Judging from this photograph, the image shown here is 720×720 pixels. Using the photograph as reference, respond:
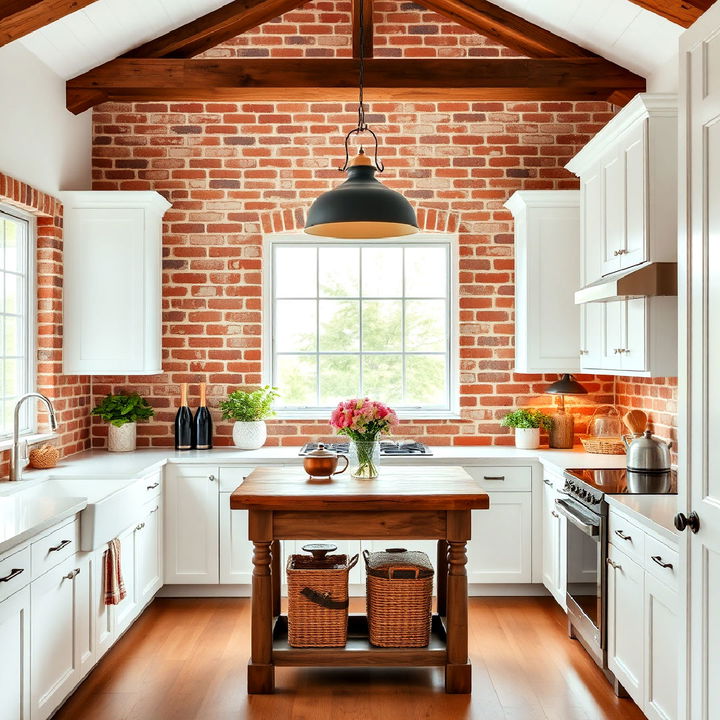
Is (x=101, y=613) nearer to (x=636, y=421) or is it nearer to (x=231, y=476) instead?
(x=231, y=476)

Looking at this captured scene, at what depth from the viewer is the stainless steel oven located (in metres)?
3.52

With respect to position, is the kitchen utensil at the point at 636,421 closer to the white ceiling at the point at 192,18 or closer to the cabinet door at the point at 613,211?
the cabinet door at the point at 613,211

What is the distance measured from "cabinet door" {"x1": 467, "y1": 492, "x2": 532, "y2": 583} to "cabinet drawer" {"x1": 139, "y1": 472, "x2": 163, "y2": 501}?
1912 millimetres

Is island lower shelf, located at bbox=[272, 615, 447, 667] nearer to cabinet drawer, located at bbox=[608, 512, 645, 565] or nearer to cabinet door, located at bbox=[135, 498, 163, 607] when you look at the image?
cabinet drawer, located at bbox=[608, 512, 645, 565]

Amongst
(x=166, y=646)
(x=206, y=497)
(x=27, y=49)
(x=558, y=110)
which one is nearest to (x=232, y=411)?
(x=206, y=497)

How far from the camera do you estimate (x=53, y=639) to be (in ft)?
10.1

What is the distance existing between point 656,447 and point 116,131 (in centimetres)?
399

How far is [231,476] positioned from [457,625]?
1.82 metres

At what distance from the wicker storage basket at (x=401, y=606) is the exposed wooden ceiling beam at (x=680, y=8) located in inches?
111

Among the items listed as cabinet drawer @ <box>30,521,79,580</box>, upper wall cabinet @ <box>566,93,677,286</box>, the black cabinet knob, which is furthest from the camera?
upper wall cabinet @ <box>566,93,677,286</box>

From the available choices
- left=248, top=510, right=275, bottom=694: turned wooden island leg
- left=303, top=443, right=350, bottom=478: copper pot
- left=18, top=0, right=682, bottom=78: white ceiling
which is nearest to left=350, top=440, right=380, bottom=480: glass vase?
left=303, top=443, right=350, bottom=478: copper pot

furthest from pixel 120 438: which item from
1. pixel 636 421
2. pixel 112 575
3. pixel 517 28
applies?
pixel 517 28

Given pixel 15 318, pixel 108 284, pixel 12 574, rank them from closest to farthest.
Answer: pixel 12 574, pixel 15 318, pixel 108 284

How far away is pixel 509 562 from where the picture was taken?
479 cm
